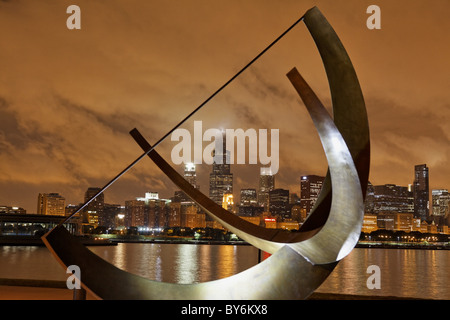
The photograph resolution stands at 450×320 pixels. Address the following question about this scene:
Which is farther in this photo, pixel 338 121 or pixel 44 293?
pixel 44 293

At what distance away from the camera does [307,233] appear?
17.2 feet

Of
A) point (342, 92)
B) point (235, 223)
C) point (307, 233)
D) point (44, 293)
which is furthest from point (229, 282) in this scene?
point (44, 293)

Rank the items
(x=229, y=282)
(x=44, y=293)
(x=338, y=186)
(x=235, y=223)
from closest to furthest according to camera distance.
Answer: (x=338, y=186) → (x=229, y=282) → (x=235, y=223) → (x=44, y=293)

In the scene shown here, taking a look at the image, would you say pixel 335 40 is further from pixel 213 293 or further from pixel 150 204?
pixel 150 204

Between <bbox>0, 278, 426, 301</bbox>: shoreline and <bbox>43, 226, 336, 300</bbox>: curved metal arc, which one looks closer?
<bbox>43, 226, 336, 300</bbox>: curved metal arc

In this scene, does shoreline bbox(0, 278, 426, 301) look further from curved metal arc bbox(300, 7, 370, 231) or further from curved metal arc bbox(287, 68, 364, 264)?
curved metal arc bbox(287, 68, 364, 264)

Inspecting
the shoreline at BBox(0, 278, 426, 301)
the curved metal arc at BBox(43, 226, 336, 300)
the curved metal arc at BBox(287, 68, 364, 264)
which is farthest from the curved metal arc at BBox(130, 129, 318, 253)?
the shoreline at BBox(0, 278, 426, 301)

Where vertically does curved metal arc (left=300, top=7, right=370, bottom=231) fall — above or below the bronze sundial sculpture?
above

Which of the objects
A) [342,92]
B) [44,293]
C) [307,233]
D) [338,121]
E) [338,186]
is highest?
[342,92]

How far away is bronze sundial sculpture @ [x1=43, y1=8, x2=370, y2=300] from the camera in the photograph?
4.55 meters

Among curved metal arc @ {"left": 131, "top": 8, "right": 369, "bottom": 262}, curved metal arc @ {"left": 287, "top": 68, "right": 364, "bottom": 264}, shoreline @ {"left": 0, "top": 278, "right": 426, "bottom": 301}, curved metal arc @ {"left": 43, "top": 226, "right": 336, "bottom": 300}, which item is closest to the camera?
curved metal arc @ {"left": 287, "top": 68, "right": 364, "bottom": 264}

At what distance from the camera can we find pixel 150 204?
5605 inches

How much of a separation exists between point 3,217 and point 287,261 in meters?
68.8

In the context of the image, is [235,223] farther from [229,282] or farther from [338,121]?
[338,121]
